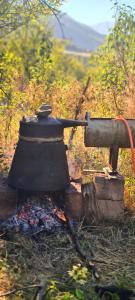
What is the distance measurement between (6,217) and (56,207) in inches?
20.6

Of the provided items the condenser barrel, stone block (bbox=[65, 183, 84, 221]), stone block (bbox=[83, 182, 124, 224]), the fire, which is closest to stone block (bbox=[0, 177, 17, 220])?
the fire

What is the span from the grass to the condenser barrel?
874mm

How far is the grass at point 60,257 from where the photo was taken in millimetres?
3512

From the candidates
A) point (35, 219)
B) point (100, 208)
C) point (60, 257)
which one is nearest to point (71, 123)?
point (100, 208)

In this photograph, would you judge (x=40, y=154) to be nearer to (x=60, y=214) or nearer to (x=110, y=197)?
(x=60, y=214)

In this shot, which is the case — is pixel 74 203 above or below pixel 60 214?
above

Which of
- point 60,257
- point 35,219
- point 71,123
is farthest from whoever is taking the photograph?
point 71,123

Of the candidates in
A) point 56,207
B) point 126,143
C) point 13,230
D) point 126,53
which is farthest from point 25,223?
point 126,53

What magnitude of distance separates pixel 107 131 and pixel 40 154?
736mm

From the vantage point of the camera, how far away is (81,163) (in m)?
6.52

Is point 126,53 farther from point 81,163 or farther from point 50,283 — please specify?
point 50,283

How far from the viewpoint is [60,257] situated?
3961 millimetres

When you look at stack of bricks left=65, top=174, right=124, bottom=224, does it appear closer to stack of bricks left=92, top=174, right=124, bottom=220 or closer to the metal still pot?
stack of bricks left=92, top=174, right=124, bottom=220

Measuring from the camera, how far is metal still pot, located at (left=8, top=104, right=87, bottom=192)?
4.45 metres
